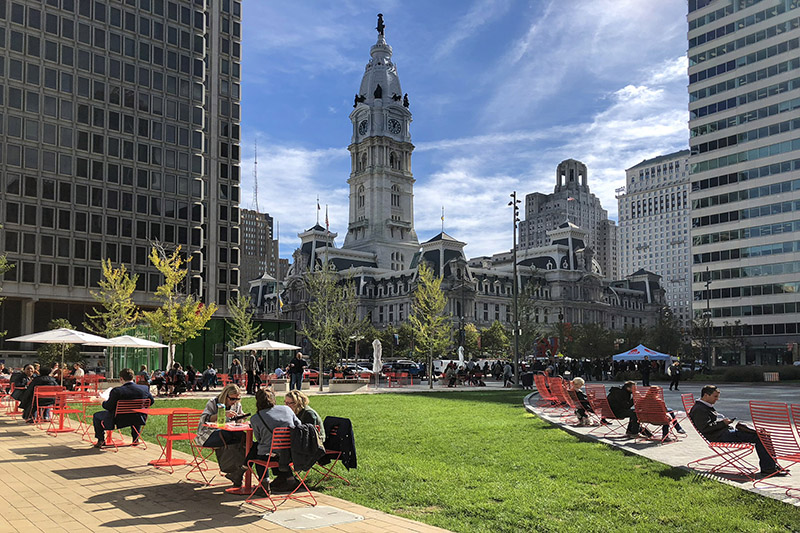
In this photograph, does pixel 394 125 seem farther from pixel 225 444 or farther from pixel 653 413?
pixel 225 444

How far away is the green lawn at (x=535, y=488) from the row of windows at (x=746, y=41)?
265ft

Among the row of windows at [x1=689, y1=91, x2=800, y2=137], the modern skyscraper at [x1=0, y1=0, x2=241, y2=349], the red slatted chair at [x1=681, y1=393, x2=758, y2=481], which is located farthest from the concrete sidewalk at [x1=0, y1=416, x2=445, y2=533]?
the row of windows at [x1=689, y1=91, x2=800, y2=137]

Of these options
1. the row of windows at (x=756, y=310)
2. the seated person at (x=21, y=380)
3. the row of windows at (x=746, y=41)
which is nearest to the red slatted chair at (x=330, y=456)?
the seated person at (x=21, y=380)

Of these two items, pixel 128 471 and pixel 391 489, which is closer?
pixel 391 489

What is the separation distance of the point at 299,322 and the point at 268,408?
138 meters

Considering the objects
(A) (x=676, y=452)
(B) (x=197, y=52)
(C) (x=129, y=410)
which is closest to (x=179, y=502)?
(C) (x=129, y=410)

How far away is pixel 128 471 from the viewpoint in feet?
40.1

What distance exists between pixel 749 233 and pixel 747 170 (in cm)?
722

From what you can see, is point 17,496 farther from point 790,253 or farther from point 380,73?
point 380,73

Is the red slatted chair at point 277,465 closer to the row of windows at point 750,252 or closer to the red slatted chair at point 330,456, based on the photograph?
the red slatted chair at point 330,456

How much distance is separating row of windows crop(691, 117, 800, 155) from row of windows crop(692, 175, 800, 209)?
18.1 ft

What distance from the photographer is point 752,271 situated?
86.8 m

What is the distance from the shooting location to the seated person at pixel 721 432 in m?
11.2

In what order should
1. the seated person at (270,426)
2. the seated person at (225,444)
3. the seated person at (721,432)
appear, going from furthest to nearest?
the seated person at (721,432), the seated person at (225,444), the seated person at (270,426)
